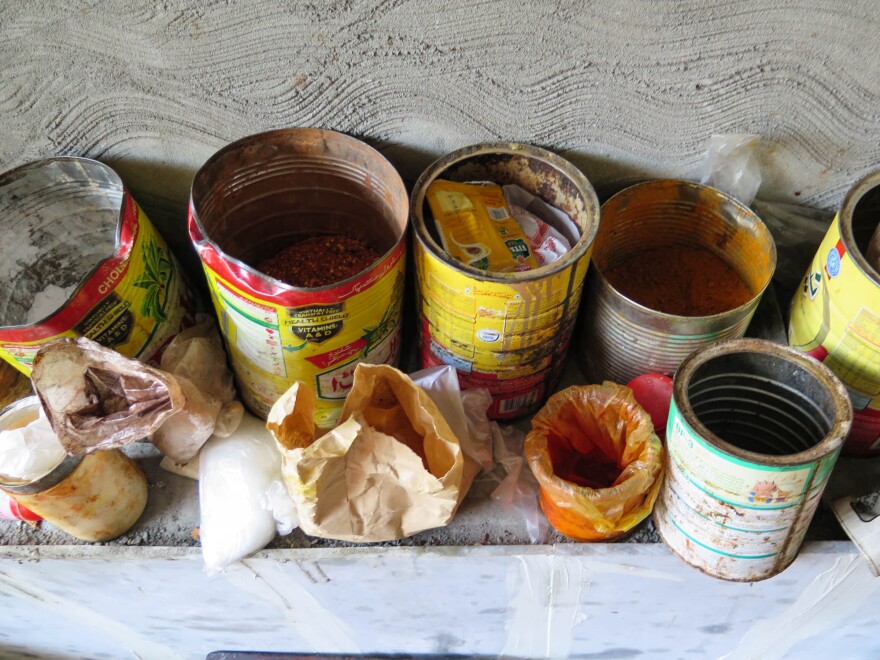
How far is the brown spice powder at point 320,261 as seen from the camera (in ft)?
4.60

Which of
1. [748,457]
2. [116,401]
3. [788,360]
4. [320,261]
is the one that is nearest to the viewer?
[748,457]

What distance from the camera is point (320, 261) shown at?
144 centimetres

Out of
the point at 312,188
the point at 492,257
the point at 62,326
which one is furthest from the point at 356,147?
the point at 62,326

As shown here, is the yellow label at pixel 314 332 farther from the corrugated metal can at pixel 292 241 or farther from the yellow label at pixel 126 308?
the yellow label at pixel 126 308

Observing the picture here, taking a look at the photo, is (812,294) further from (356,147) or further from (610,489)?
(356,147)

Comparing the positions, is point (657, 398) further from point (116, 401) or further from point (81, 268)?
point (81, 268)

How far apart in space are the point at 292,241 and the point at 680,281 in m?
0.79

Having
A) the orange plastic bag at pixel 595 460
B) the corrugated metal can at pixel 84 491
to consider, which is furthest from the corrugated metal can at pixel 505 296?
the corrugated metal can at pixel 84 491

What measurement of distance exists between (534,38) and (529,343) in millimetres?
497

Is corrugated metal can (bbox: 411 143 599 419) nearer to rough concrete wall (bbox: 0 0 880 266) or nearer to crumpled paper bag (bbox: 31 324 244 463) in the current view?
rough concrete wall (bbox: 0 0 880 266)

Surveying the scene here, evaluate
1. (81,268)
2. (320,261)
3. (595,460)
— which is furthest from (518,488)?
(81,268)

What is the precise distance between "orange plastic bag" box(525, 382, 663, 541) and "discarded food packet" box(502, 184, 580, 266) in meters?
0.25

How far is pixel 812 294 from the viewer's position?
4.16 feet

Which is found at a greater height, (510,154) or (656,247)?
(510,154)
